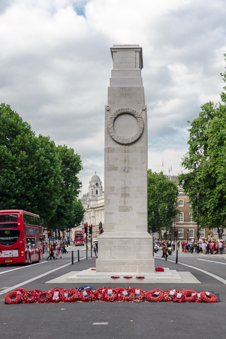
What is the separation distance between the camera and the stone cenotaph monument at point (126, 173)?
1836 centimetres

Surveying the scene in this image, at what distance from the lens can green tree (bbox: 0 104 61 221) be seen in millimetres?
40219

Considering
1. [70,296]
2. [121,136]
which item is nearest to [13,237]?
[121,136]

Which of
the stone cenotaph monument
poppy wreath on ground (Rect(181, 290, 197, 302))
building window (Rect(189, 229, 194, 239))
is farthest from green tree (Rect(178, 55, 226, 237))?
building window (Rect(189, 229, 194, 239))

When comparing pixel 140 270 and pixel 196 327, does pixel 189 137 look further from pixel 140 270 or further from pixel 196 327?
pixel 196 327

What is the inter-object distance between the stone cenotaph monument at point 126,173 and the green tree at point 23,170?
22.2 metres

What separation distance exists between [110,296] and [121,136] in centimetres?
805

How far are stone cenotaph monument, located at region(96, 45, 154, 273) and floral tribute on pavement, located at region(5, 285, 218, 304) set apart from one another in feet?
17.7

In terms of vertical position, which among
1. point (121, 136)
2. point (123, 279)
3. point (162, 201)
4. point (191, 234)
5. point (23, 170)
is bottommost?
point (191, 234)

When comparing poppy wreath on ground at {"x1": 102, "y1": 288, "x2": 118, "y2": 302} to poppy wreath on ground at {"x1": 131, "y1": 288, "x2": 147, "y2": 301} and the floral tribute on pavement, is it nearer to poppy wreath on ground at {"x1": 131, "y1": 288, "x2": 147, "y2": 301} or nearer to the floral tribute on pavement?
the floral tribute on pavement

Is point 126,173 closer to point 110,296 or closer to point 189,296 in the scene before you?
point 110,296

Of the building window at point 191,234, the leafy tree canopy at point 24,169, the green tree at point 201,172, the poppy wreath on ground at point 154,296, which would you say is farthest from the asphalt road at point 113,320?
the building window at point 191,234

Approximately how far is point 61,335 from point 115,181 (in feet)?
35.3

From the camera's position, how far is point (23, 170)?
41594 millimetres

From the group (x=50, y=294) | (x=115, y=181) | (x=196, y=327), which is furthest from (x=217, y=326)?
(x=115, y=181)
